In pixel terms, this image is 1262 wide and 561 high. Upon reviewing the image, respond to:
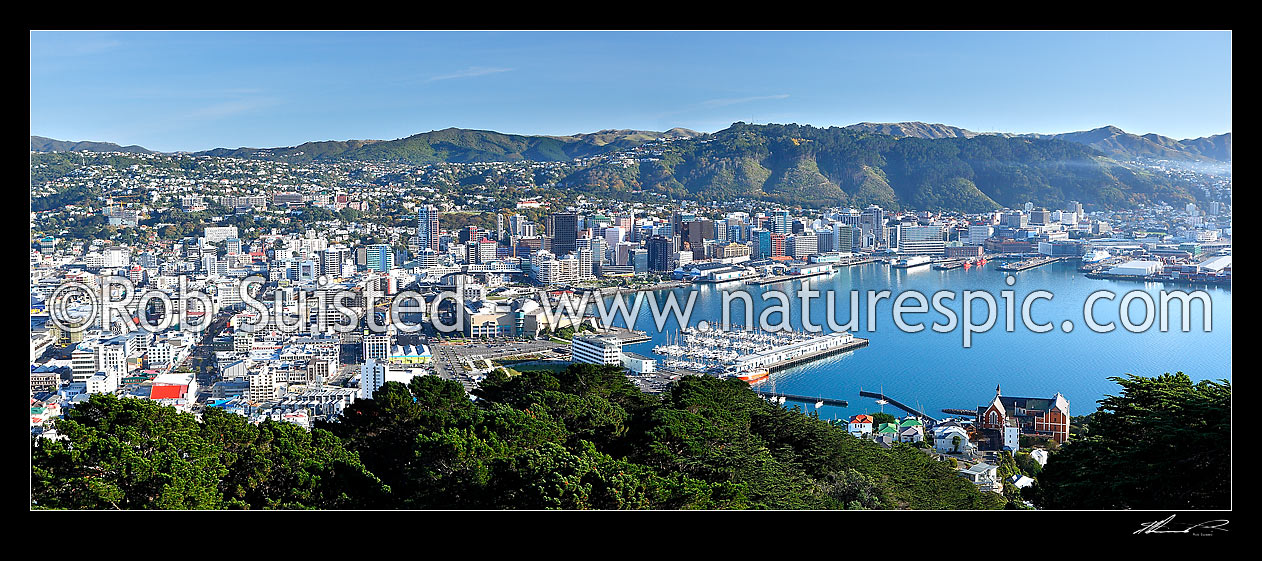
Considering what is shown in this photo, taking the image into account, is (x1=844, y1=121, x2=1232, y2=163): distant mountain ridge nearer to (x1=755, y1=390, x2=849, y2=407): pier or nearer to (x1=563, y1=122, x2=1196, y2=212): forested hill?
(x1=563, y1=122, x2=1196, y2=212): forested hill

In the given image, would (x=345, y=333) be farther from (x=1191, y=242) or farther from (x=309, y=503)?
(x=1191, y=242)

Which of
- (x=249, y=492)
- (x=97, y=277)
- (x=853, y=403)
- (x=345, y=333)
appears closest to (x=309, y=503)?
(x=249, y=492)

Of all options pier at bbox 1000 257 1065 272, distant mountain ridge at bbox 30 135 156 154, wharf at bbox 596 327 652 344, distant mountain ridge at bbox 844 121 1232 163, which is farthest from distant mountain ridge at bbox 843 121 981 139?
distant mountain ridge at bbox 30 135 156 154

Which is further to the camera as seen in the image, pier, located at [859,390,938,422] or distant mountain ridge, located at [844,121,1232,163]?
distant mountain ridge, located at [844,121,1232,163]
